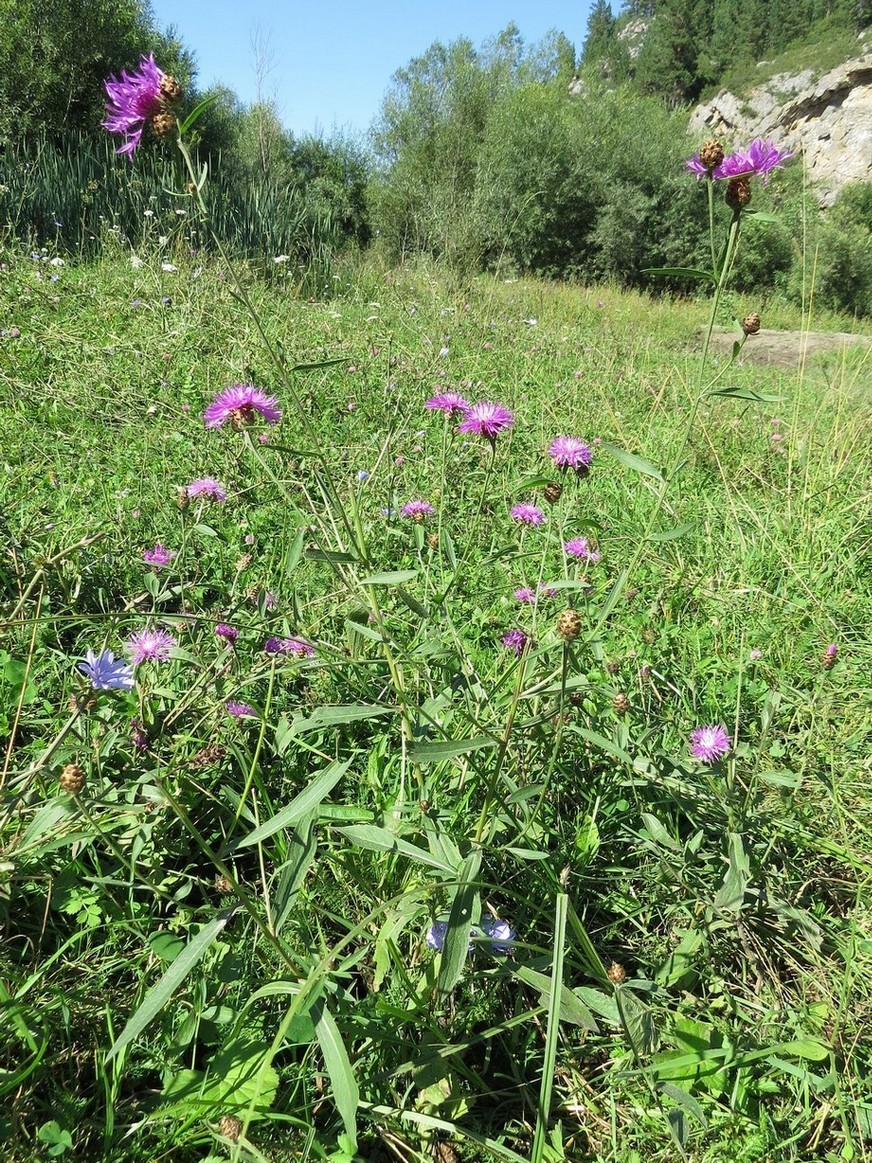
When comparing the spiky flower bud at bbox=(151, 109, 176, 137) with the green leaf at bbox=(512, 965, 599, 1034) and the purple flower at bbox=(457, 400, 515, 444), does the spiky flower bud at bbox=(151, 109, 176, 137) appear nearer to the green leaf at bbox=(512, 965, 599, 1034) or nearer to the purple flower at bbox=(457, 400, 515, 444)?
the purple flower at bbox=(457, 400, 515, 444)

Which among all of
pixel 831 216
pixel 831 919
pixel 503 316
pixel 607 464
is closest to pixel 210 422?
pixel 831 919

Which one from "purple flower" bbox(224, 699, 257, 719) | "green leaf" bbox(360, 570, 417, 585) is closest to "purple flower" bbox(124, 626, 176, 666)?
"purple flower" bbox(224, 699, 257, 719)

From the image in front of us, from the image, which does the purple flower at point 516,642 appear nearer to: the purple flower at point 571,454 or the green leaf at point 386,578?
the purple flower at point 571,454

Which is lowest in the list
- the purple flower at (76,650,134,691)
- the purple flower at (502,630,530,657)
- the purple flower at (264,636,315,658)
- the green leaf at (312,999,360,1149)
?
the green leaf at (312,999,360,1149)

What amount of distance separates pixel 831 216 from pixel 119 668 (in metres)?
20.6

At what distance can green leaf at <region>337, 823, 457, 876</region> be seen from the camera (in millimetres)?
771

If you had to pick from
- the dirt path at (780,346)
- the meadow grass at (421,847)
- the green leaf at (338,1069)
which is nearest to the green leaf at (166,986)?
the meadow grass at (421,847)

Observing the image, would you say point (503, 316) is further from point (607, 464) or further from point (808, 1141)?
point (808, 1141)

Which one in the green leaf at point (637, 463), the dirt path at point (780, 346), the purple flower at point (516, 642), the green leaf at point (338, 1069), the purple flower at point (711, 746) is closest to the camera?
the green leaf at point (338, 1069)

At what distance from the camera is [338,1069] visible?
0.64 meters

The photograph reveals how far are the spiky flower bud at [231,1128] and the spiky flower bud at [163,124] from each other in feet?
3.84

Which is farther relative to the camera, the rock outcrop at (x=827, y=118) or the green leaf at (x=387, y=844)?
the rock outcrop at (x=827, y=118)

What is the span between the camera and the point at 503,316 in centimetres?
532

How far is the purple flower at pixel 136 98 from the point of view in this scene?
3.17 feet
